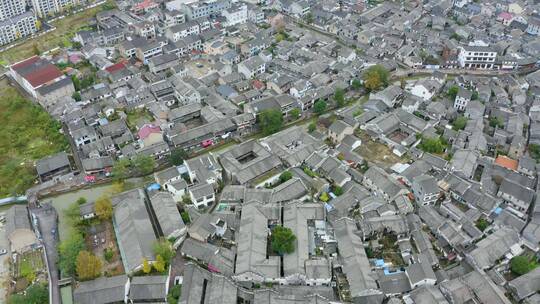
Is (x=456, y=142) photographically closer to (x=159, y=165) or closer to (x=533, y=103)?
(x=533, y=103)

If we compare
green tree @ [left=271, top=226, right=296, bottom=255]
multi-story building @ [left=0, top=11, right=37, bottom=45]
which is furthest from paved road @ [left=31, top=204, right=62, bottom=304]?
multi-story building @ [left=0, top=11, right=37, bottom=45]

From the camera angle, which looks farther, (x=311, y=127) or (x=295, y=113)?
(x=295, y=113)

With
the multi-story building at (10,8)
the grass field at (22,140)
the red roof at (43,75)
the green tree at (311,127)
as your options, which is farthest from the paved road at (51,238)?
the multi-story building at (10,8)

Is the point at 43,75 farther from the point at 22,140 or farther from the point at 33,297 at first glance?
the point at 33,297

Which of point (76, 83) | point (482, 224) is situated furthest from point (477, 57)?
point (76, 83)

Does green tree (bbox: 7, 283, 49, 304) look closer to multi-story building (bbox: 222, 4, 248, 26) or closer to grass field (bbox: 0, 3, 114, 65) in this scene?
grass field (bbox: 0, 3, 114, 65)

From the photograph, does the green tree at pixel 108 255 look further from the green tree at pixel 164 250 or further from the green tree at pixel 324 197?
the green tree at pixel 324 197

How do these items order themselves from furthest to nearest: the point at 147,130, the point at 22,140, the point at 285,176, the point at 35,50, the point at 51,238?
1. the point at 35,50
2. the point at 22,140
3. the point at 147,130
4. the point at 285,176
5. the point at 51,238
